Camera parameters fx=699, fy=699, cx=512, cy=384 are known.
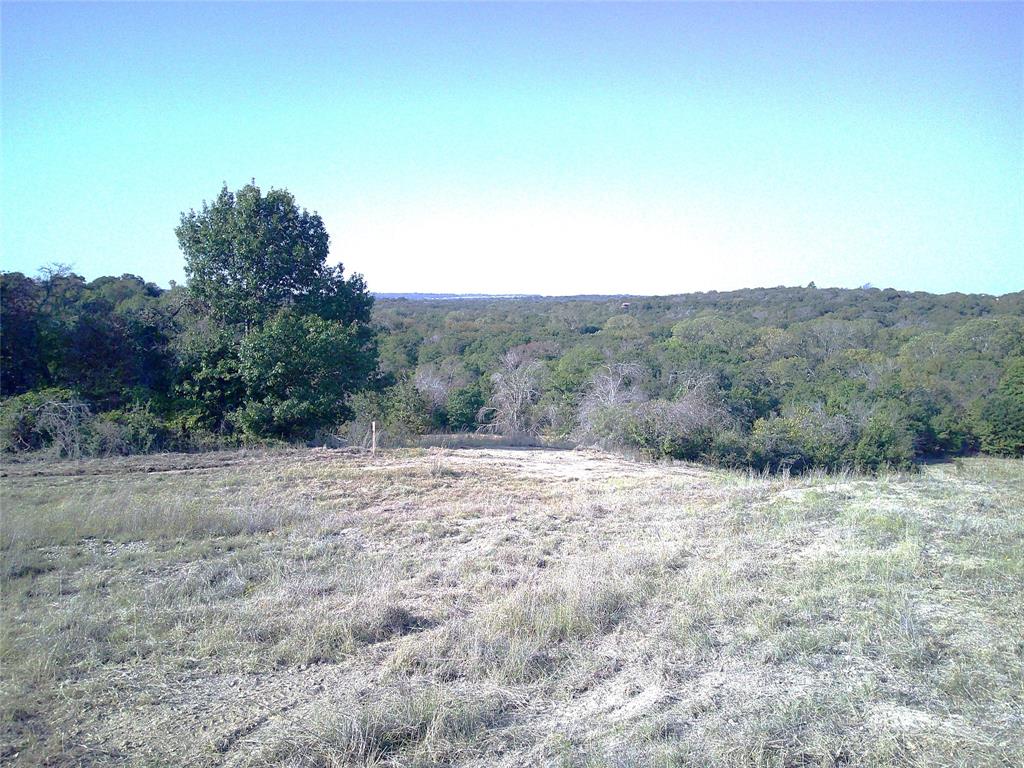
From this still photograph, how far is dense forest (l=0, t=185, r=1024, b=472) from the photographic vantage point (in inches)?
653

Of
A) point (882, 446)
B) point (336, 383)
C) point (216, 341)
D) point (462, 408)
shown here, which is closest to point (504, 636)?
point (336, 383)

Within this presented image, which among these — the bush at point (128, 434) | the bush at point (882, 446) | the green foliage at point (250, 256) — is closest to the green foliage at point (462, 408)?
the green foliage at point (250, 256)

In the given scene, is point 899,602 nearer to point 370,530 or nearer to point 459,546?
point 459,546

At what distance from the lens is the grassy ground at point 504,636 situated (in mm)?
3820

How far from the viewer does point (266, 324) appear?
1858cm

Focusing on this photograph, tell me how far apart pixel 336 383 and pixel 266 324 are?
7.89 feet

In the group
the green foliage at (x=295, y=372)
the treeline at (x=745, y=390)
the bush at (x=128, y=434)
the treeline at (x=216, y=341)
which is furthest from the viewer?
the treeline at (x=745, y=390)

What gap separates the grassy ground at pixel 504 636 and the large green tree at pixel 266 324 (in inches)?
343

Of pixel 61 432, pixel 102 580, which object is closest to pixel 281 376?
pixel 61 432

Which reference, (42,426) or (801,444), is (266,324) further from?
(801,444)

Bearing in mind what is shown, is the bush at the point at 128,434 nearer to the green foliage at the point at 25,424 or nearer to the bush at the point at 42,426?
the bush at the point at 42,426

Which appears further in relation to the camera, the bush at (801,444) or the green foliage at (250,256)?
the bush at (801,444)

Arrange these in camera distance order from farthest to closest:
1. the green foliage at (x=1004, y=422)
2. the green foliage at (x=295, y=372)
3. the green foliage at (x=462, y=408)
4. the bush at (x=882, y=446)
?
the green foliage at (x=462, y=408)
the green foliage at (x=1004, y=422)
the bush at (x=882, y=446)
the green foliage at (x=295, y=372)

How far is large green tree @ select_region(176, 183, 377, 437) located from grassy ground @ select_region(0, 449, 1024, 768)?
8.72 metres
